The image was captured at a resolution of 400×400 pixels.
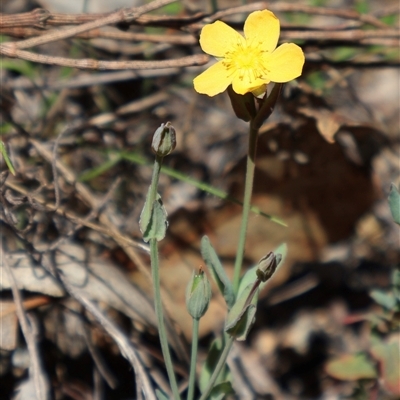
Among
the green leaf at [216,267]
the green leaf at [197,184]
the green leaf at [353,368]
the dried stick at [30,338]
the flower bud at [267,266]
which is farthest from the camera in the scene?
the green leaf at [353,368]

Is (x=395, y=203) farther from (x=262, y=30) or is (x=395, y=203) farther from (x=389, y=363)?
(x=389, y=363)

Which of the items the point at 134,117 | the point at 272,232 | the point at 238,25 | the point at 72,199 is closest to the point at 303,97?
the point at 238,25

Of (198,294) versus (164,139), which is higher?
(164,139)

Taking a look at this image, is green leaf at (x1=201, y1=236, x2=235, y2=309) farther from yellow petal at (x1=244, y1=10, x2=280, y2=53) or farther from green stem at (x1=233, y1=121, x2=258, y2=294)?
yellow petal at (x1=244, y1=10, x2=280, y2=53)

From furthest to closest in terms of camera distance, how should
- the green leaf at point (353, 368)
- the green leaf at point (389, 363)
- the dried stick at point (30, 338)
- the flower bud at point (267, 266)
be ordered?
the green leaf at point (353, 368) < the green leaf at point (389, 363) < the dried stick at point (30, 338) < the flower bud at point (267, 266)

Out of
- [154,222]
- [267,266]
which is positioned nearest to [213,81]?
[154,222]

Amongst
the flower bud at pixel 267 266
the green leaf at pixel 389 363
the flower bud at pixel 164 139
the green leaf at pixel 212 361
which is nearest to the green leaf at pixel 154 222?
the flower bud at pixel 164 139

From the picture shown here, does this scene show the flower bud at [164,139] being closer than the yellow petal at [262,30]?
Yes

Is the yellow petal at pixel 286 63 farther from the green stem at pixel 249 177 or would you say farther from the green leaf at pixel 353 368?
the green leaf at pixel 353 368

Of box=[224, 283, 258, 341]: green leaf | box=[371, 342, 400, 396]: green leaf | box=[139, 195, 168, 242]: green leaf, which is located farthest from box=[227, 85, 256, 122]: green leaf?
box=[371, 342, 400, 396]: green leaf
